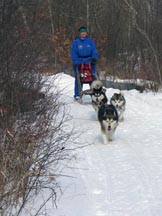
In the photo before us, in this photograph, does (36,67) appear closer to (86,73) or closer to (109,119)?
(109,119)

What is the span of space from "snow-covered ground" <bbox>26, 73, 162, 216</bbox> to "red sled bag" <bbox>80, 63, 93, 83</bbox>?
6.39ft

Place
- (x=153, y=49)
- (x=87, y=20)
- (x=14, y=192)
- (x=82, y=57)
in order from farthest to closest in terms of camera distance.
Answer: (x=87, y=20) → (x=153, y=49) → (x=82, y=57) → (x=14, y=192)

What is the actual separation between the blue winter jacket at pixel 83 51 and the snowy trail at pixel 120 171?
201cm

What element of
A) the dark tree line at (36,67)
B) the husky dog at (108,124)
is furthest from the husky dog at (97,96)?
the husky dog at (108,124)

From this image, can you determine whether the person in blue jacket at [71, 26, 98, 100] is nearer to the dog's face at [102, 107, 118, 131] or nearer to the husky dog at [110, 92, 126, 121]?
the husky dog at [110, 92, 126, 121]

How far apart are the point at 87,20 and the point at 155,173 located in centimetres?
1462

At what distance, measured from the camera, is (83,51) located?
37.0ft

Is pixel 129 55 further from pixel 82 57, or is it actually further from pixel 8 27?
pixel 8 27

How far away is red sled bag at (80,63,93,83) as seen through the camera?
11433 millimetres

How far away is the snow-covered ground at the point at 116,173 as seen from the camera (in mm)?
4680

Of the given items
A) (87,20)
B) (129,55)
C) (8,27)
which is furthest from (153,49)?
(8,27)

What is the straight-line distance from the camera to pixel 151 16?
52.6 ft

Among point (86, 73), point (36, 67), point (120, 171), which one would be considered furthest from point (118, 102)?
point (120, 171)

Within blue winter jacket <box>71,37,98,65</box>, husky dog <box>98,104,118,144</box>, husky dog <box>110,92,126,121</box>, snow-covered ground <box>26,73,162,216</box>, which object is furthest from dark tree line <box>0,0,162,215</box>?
husky dog <box>110,92,126,121</box>
